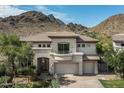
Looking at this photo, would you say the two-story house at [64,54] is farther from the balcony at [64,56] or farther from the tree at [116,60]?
the tree at [116,60]

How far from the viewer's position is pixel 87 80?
30.1m

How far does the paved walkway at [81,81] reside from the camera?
27.8m

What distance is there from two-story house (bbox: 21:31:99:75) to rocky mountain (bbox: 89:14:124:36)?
12512 mm

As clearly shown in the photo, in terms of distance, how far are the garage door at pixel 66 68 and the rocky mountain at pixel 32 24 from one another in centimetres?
1369

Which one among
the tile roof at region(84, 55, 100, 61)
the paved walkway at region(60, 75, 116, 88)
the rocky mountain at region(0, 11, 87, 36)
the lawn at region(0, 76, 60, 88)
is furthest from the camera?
the rocky mountain at region(0, 11, 87, 36)

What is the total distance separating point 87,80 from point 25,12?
22.7 metres

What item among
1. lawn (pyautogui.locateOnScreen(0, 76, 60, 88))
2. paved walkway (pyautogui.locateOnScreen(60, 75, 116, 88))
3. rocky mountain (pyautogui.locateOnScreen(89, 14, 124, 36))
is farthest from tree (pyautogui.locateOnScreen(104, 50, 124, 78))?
rocky mountain (pyautogui.locateOnScreen(89, 14, 124, 36))

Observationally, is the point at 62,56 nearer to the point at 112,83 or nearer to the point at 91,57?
the point at 91,57

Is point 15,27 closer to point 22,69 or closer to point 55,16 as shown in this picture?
point 55,16

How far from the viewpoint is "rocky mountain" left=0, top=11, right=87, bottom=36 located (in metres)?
47.8

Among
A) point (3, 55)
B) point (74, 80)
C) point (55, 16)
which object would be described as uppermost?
point (55, 16)

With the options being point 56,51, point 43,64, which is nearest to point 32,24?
point 43,64

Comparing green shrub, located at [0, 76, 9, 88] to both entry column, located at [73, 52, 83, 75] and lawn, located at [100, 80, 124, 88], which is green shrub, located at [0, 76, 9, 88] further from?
lawn, located at [100, 80, 124, 88]
